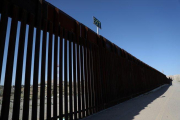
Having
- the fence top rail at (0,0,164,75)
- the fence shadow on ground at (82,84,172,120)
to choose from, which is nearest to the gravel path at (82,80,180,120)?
the fence shadow on ground at (82,84,172,120)

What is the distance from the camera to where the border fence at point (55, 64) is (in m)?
3.03

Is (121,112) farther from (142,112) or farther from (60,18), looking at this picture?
(60,18)

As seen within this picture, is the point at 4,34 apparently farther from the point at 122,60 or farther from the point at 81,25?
the point at 122,60

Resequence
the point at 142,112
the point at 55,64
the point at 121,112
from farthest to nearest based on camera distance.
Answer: the point at 121,112 → the point at 142,112 → the point at 55,64

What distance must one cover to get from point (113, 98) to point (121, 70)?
2132 mm

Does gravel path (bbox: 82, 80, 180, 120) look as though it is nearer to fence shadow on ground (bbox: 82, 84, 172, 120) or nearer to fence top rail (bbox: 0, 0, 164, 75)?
fence shadow on ground (bbox: 82, 84, 172, 120)

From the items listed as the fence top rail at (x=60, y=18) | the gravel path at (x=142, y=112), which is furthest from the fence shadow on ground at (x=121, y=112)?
the fence top rail at (x=60, y=18)

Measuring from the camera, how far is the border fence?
119 inches

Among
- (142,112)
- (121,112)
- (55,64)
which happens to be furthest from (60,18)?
(142,112)

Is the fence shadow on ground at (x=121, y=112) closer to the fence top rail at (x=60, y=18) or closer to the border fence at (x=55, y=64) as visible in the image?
the border fence at (x=55, y=64)

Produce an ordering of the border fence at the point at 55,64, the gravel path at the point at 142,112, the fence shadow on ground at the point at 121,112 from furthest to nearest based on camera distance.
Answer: the fence shadow on ground at the point at 121,112 → the gravel path at the point at 142,112 → the border fence at the point at 55,64

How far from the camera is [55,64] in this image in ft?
13.1

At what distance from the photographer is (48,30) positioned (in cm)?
416

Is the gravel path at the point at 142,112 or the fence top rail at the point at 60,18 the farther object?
the gravel path at the point at 142,112
